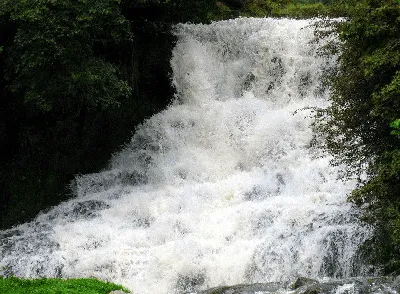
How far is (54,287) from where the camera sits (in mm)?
8523

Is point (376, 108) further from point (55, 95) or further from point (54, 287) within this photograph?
point (55, 95)

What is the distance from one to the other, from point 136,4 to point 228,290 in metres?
10.3

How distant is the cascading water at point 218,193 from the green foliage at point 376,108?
2.40 feet

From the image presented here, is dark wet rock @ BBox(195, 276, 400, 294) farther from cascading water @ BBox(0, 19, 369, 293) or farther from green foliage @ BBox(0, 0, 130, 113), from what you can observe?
green foliage @ BBox(0, 0, 130, 113)

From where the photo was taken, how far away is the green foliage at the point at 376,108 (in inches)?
348

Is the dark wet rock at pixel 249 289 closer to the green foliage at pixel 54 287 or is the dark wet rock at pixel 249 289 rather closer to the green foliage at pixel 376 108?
the green foliage at pixel 54 287

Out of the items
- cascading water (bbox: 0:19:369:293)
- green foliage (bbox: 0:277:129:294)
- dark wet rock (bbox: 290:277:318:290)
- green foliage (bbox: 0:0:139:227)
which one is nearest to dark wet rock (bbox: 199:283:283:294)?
dark wet rock (bbox: 290:277:318:290)

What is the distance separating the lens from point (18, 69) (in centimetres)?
Answer: 1381

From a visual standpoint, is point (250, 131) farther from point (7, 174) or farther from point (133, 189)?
point (7, 174)

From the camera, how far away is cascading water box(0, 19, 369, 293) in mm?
10742

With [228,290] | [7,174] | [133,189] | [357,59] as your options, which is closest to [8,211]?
[7,174]

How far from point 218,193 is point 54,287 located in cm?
582

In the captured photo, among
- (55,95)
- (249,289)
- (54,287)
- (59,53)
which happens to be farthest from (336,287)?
(55,95)

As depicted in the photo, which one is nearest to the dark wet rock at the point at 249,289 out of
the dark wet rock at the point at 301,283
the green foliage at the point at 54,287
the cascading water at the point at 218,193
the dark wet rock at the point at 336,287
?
the dark wet rock at the point at 336,287
